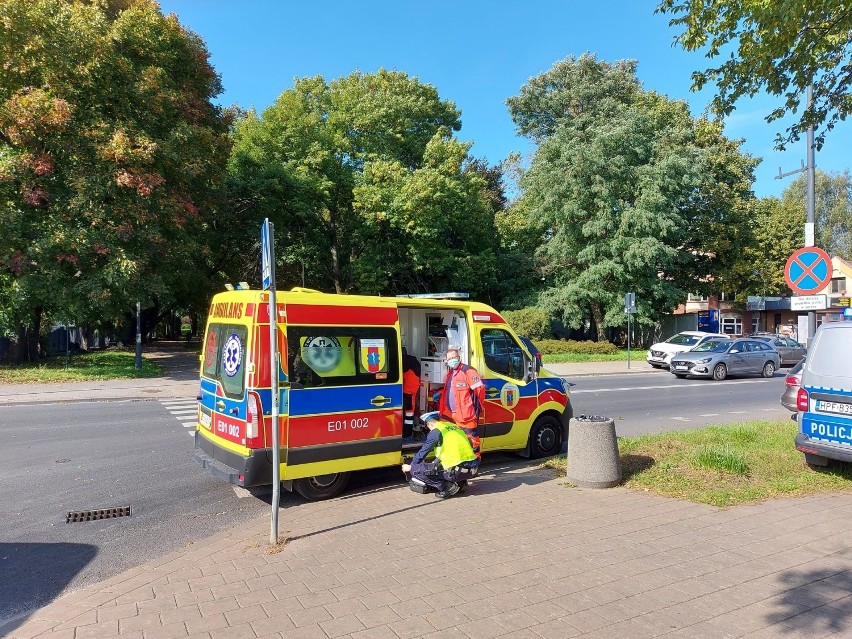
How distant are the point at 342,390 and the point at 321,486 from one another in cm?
110

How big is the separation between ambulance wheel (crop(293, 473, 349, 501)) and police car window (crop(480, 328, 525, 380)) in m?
2.46

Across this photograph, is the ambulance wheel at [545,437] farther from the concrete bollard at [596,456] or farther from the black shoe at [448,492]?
the black shoe at [448,492]

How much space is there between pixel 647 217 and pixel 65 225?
25.3 metres

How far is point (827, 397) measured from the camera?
695 centimetres

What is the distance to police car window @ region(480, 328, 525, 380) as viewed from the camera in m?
8.12

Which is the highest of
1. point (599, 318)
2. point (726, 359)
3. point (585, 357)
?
point (599, 318)

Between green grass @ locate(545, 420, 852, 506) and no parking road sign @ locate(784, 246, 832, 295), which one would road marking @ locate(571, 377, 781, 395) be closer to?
no parking road sign @ locate(784, 246, 832, 295)

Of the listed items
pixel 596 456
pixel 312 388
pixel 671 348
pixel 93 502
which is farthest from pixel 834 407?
pixel 671 348

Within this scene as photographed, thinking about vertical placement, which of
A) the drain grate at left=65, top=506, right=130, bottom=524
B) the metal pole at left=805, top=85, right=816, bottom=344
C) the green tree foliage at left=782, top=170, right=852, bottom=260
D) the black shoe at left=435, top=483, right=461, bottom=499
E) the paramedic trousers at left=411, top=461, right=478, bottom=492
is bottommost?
the drain grate at left=65, top=506, right=130, bottom=524

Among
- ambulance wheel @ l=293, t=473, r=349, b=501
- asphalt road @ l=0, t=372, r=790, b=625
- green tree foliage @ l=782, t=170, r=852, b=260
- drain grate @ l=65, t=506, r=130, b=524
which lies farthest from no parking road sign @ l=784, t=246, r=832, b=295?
green tree foliage @ l=782, t=170, r=852, b=260

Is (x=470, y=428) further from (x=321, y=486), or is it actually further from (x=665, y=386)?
(x=665, y=386)

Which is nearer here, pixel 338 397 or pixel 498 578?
pixel 498 578

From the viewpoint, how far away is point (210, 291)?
119 feet

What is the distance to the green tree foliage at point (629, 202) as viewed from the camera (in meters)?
31.4
